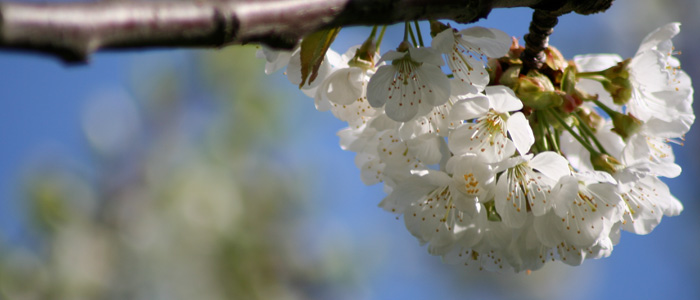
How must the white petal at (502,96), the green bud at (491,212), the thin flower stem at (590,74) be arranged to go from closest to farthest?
the white petal at (502,96), the green bud at (491,212), the thin flower stem at (590,74)

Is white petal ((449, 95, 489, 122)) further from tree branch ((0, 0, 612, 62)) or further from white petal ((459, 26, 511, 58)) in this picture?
tree branch ((0, 0, 612, 62))

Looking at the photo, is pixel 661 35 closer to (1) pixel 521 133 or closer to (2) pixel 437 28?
(1) pixel 521 133

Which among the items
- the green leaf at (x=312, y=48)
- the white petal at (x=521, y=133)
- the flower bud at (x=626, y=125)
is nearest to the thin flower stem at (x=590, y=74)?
the flower bud at (x=626, y=125)

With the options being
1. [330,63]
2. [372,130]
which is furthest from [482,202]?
[330,63]

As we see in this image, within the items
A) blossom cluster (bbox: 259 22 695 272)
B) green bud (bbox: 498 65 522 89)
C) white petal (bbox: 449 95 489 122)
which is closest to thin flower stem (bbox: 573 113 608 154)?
Answer: blossom cluster (bbox: 259 22 695 272)

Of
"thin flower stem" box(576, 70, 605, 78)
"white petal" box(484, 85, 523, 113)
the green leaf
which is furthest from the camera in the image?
"thin flower stem" box(576, 70, 605, 78)

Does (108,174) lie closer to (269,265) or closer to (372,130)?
(269,265)

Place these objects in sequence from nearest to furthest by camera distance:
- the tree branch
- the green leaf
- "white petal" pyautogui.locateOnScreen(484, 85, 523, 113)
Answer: the tree branch, the green leaf, "white petal" pyautogui.locateOnScreen(484, 85, 523, 113)

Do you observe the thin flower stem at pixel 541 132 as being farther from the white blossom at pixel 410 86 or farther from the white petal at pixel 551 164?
the white blossom at pixel 410 86
